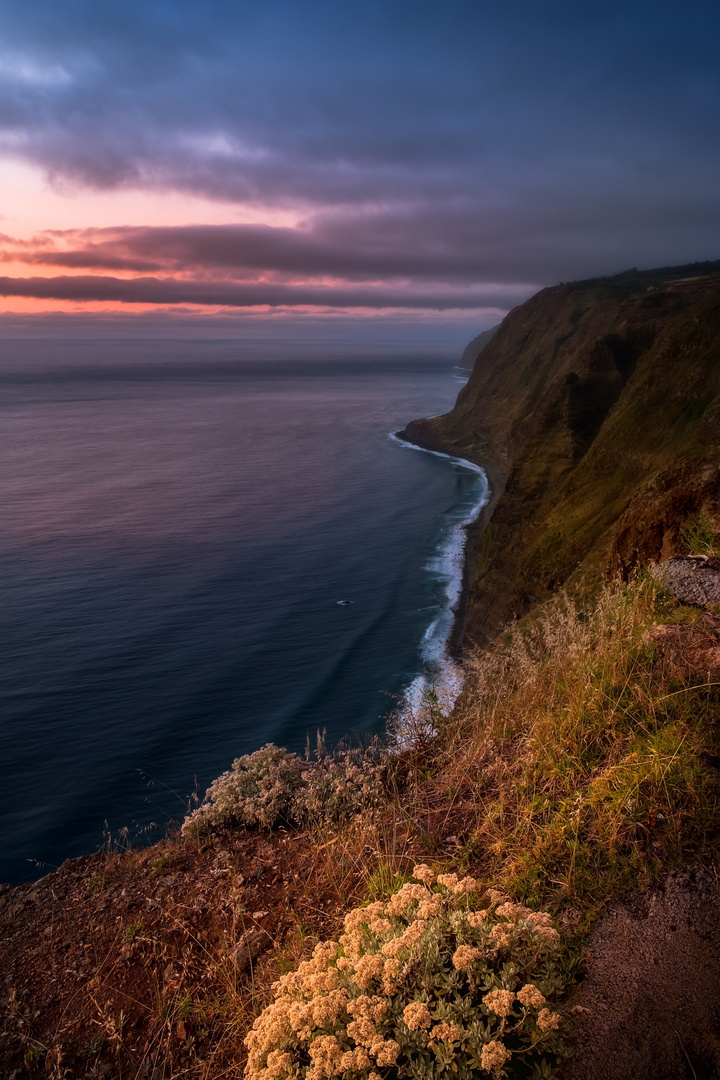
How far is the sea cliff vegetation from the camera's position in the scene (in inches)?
118

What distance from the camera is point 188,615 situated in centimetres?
3709

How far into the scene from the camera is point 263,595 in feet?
133

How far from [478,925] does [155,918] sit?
3.34 metres

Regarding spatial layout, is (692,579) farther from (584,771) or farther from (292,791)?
(292,791)

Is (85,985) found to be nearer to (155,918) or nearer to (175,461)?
(155,918)

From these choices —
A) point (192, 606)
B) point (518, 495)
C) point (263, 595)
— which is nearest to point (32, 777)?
point (192, 606)

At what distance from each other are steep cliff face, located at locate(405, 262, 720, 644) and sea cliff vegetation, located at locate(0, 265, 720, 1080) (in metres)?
7.60

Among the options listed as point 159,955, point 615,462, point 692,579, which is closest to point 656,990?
point 159,955

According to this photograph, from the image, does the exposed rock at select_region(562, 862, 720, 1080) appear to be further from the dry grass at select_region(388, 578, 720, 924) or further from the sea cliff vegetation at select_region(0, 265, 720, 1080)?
the dry grass at select_region(388, 578, 720, 924)

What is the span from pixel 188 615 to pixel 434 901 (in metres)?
35.2

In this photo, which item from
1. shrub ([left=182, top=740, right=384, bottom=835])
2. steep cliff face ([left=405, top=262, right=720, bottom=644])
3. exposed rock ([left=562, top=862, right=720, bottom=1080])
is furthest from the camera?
steep cliff face ([left=405, top=262, right=720, bottom=644])

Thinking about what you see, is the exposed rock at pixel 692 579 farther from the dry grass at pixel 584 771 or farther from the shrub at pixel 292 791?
the shrub at pixel 292 791

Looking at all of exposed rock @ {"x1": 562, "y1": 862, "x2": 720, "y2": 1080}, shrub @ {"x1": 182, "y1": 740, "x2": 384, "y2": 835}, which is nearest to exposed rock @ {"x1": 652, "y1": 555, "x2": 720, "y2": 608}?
exposed rock @ {"x1": 562, "y1": 862, "x2": 720, "y2": 1080}

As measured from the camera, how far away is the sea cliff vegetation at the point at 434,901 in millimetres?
3000
